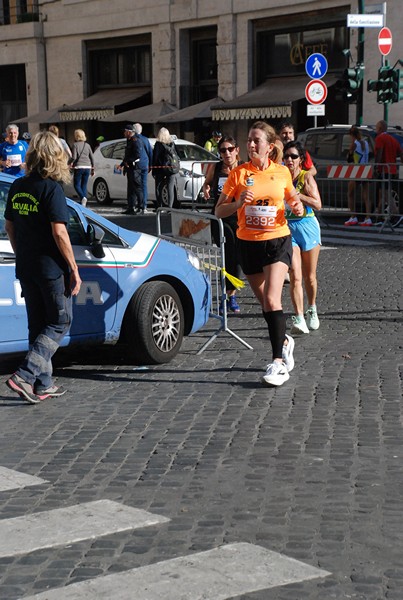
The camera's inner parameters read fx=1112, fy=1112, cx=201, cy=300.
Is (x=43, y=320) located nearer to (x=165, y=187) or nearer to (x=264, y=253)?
(x=264, y=253)

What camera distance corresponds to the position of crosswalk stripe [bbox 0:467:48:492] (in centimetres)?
568

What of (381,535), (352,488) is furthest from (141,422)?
(381,535)

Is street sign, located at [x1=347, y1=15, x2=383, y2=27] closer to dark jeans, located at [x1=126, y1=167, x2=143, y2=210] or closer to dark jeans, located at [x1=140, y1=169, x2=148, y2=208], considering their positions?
dark jeans, located at [x1=140, y1=169, x2=148, y2=208]

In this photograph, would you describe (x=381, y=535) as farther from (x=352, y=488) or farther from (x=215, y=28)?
(x=215, y=28)

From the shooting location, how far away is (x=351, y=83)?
87.8 ft

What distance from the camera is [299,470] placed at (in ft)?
19.2

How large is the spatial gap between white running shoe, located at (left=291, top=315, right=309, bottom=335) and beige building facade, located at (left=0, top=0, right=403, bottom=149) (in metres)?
22.8

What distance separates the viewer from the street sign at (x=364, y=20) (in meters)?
25.7

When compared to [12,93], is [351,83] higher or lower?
lower

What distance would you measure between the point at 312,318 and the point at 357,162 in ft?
38.9

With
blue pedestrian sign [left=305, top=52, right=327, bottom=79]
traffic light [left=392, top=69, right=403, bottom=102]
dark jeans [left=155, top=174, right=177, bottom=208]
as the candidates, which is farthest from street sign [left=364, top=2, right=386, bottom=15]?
dark jeans [left=155, top=174, right=177, bottom=208]

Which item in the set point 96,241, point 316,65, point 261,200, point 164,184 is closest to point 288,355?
point 261,200

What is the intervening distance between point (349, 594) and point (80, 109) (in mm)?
39183

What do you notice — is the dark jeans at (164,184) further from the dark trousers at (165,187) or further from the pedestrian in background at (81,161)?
the pedestrian in background at (81,161)
